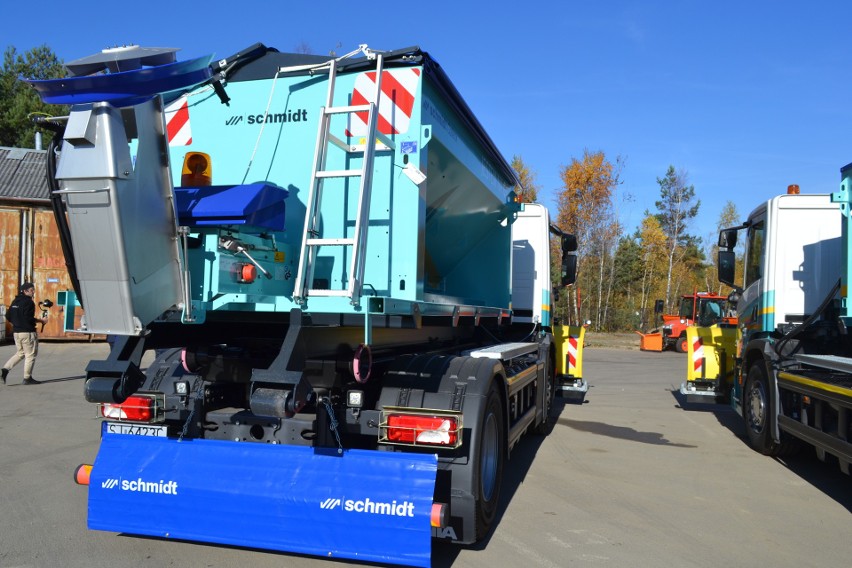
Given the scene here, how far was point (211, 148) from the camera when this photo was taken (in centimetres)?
447

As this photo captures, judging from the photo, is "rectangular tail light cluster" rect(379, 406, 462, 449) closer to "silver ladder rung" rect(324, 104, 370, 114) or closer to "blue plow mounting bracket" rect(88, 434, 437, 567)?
"blue plow mounting bracket" rect(88, 434, 437, 567)

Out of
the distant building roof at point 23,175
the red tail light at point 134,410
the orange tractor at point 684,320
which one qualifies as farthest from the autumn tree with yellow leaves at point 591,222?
the red tail light at point 134,410

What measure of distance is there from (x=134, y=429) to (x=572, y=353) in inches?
272

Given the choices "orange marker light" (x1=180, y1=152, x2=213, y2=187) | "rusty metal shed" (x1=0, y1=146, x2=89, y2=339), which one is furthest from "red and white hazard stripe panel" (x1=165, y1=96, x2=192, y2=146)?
"rusty metal shed" (x1=0, y1=146, x2=89, y2=339)

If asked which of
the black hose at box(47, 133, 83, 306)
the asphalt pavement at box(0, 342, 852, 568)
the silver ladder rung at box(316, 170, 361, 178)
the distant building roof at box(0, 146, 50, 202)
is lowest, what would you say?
the asphalt pavement at box(0, 342, 852, 568)

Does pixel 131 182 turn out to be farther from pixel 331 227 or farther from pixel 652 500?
pixel 652 500

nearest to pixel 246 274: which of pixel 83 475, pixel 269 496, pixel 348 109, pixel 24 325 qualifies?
pixel 348 109

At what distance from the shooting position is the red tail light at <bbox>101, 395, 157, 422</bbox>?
4531mm

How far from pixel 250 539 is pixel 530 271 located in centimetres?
571

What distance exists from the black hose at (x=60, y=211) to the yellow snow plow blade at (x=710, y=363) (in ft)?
27.4

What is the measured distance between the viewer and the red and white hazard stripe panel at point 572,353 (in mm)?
9992

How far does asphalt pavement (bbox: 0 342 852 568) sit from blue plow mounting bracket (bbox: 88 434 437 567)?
0.90 ft

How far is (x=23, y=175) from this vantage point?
2097cm

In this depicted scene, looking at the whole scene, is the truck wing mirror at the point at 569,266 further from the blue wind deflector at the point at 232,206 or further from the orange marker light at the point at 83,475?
the orange marker light at the point at 83,475
